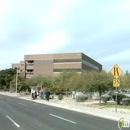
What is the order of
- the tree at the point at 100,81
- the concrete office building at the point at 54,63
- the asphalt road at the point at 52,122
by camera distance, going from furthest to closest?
the concrete office building at the point at 54,63 → the tree at the point at 100,81 → the asphalt road at the point at 52,122

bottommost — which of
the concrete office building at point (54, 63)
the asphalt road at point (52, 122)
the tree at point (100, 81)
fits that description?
the asphalt road at point (52, 122)

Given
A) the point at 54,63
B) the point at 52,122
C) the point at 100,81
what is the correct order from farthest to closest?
the point at 54,63 → the point at 100,81 → the point at 52,122

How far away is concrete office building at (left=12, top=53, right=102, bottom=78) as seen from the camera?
105062 millimetres

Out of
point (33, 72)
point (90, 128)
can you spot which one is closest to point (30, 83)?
point (33, 72)

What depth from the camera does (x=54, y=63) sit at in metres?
108

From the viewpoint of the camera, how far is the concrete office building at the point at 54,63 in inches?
4136

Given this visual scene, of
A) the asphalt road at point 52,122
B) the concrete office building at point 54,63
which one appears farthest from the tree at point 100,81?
the concrete office building at point 54,63

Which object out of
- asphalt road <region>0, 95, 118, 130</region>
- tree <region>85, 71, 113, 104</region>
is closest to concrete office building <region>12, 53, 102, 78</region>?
tree <region>85, 71, 113, 104</region>

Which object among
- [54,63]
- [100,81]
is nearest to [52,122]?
[100,81]

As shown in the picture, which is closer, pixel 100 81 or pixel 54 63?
pixel 100 81

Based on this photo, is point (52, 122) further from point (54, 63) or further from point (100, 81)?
point (54, 63)

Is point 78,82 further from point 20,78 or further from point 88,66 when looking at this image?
point 88,66

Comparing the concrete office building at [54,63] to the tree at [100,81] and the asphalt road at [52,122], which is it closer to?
the tree at [100,81]

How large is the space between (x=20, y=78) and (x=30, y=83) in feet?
27.5
